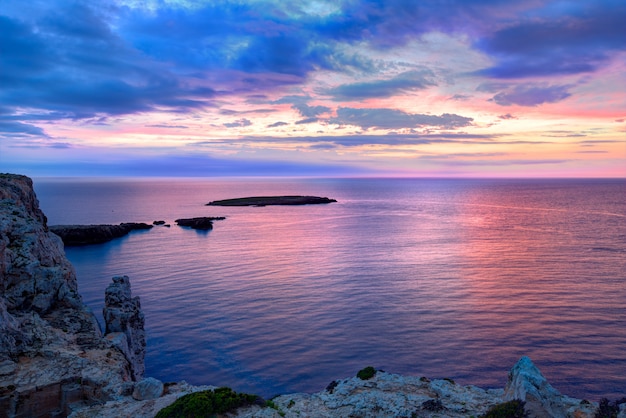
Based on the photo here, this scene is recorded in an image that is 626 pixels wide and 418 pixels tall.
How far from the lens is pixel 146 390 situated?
61.2ft

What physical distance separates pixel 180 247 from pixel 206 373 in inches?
2146

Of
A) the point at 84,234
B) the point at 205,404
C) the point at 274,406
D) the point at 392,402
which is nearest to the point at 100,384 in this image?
the point at 205,404

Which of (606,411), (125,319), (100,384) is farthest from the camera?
(125,319)

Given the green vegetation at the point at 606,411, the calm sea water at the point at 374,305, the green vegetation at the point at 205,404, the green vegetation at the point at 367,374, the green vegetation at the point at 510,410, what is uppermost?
the green vegetation at the point at 205,404

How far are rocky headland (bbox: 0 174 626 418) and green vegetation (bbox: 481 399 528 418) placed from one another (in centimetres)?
20

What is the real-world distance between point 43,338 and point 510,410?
23.3 m

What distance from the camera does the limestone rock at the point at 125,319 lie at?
27969 mm

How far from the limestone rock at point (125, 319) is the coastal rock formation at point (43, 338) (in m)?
1.73

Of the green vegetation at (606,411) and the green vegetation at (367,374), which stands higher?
the green vegetation at (606,411)

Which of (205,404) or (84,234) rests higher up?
(84,234)

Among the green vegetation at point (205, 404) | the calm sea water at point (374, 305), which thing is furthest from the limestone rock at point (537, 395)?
the calm sea water at point (374, 305)

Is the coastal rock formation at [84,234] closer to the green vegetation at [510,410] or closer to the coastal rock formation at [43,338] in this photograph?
the coastal rock formation at [43,338]

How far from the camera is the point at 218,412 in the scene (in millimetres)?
16547

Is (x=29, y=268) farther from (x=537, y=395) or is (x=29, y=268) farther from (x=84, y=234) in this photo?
(x=84, y=234)
